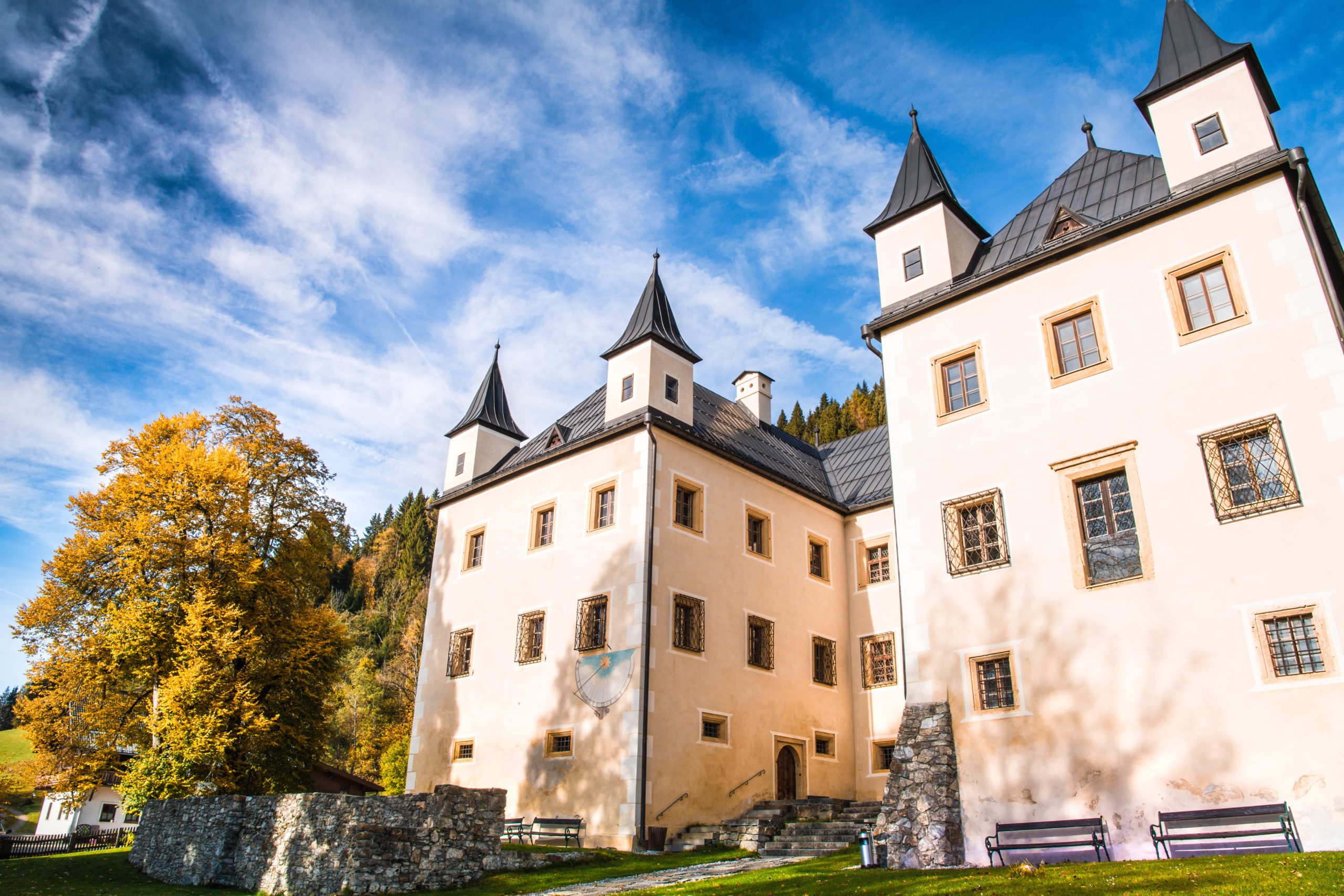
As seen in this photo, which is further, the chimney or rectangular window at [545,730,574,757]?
the chimney

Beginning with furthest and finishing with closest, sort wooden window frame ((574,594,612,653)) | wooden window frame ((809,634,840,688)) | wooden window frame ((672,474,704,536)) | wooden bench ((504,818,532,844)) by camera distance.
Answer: wooden window frame ((809,634,840,688)) < wooden window frame ((672,474,704,536)) < wooden window frame ((574,594,612,653)) < wooden bench ((504,818,532,844))

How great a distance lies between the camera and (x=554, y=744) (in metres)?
19.6

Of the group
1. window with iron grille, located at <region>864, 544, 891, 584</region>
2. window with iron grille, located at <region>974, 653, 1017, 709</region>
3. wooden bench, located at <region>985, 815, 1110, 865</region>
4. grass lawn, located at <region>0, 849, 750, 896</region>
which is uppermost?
window with iron grille, located at <region>864, 544, 891, 584</region>

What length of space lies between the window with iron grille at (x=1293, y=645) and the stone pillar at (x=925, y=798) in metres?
4.64

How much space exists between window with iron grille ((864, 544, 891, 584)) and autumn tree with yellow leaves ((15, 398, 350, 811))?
586 inches

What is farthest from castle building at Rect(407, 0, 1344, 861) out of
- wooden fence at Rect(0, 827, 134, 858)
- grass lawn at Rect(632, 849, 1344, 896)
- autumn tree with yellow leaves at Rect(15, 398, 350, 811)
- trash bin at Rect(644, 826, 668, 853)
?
wooden fence at Rect(0, 827, 134, 858)

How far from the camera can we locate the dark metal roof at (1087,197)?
15086mm

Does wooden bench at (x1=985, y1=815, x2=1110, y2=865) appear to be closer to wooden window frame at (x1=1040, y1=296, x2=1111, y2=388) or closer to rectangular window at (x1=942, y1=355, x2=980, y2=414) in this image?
wooden window frame at (x1=1040, y1=296, x2=1111, y2=388)

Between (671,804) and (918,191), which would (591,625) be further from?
(918,191)

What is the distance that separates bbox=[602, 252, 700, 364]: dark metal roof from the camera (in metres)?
22.2

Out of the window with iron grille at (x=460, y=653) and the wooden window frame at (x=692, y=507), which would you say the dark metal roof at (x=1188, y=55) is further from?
the window with iron grille at (x=460, y=653)

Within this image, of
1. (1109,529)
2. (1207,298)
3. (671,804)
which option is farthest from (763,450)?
(1207,298)

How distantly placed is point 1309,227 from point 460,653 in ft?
66.8

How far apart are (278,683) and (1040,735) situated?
18786 mm
